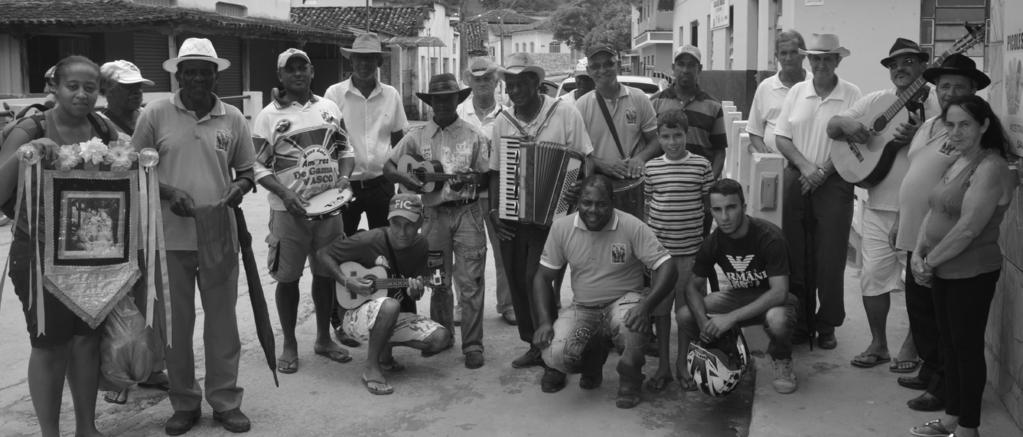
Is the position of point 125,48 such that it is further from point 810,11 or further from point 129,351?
point 129,351

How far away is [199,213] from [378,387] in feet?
5.05

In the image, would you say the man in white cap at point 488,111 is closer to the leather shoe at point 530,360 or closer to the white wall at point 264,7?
the leather shoe at point 530,360

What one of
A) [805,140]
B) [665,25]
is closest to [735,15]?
[805,140]

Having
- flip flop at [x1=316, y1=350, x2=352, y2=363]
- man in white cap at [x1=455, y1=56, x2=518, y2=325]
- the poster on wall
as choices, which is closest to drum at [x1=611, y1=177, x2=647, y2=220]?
man in white cap at [x1=455, y1=56, x2=518, y2=325]

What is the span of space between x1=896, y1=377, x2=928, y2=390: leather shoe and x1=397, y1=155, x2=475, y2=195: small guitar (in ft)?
9.44

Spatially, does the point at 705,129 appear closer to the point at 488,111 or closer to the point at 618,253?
the point at 618,253

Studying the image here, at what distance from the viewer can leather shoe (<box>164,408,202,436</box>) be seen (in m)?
5.69

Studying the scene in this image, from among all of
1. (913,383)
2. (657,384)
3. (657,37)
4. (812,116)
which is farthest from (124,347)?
(657,37)

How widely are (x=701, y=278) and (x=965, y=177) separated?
5.40ft

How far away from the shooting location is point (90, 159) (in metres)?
5.15

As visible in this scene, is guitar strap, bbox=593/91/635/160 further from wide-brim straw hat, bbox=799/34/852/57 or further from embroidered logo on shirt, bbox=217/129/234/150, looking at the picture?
embroidered logo on shirt, bbox=217/129/234/150

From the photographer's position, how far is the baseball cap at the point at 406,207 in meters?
6.67

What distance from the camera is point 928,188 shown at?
5.38 meters

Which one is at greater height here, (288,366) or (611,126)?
(611,126)
